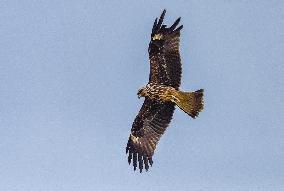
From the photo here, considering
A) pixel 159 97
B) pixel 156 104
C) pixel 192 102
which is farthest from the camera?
pixel 156 104

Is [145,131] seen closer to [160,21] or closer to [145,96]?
[145,96]

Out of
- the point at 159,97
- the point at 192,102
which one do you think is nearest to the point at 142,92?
the point at 159,97

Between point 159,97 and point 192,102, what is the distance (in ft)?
3.07

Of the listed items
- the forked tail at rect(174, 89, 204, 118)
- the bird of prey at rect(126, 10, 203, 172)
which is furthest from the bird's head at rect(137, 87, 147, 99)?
the forked tail at rect(174, 89, 204, 118)

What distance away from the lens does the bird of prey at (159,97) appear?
1506 centimetres

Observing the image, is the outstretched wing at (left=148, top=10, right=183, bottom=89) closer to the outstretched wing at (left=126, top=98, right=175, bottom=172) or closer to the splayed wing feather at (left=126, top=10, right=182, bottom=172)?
the splayed wing feather at (left=126, top=10, right=182, bottom=172)

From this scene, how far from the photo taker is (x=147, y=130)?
53.6 ft

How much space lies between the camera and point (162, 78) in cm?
1564

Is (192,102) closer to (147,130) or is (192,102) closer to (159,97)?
(159,97)

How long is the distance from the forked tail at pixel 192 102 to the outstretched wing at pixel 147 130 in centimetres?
76

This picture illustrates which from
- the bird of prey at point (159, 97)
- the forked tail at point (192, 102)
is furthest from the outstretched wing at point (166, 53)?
the forked tail at point (192, 102)

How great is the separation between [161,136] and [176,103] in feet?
3.87

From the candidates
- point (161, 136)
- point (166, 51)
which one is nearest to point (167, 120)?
point (161, 136)

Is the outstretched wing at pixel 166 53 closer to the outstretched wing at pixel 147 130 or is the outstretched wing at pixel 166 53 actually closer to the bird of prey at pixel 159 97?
the bird of prey at pixel 159 97
